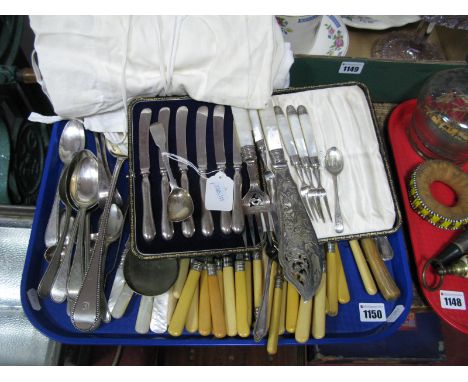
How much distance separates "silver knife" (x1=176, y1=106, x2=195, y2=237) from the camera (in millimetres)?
647

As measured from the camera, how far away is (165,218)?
25.5 inches

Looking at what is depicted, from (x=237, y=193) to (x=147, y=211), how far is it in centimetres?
17

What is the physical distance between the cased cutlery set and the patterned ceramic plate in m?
0.40

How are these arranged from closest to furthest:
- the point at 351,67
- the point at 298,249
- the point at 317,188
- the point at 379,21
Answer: the point at 298,249
the point at 317,188
the point at 351,67
the point at 379,21

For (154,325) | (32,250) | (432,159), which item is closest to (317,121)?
(432,159)

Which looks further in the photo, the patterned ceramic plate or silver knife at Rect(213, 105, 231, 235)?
the patterned ceramic plate

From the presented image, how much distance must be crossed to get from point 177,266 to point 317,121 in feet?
1.35

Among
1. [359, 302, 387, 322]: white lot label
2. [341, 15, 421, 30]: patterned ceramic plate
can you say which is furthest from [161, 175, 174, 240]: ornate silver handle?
[341, 15, 421, 30]: patterned ceramic plate

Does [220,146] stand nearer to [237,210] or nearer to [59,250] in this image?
[237,210]

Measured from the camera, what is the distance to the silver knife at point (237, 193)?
25.4 inches

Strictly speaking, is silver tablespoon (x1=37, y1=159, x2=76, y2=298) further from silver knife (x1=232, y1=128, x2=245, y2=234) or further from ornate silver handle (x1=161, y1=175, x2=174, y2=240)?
silver knife (x1=232, y1=128, x2=245, y2=234)

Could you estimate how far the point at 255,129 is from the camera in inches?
28.4

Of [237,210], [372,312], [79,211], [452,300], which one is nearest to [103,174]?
[79,211]

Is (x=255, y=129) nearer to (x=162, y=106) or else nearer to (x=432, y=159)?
(x=162, y=106)
